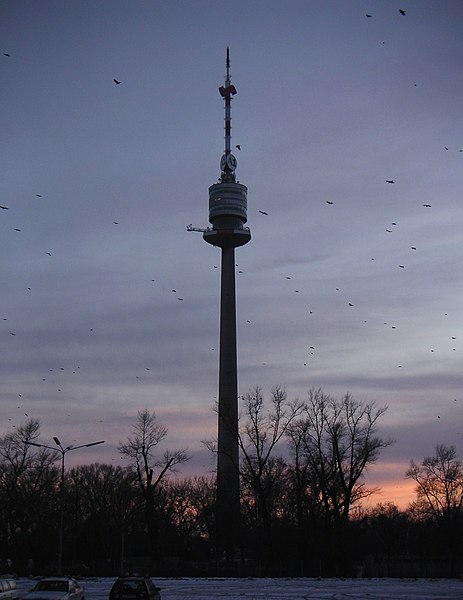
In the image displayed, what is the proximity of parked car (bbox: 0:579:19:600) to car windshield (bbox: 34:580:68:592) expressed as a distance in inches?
101

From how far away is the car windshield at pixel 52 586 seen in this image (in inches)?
1173

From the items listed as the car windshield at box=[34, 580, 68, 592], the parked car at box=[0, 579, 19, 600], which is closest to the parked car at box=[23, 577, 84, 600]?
the car windshield at box=[34, 580, 68, 592]

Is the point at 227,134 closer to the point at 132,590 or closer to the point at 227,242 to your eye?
the point at 227,242

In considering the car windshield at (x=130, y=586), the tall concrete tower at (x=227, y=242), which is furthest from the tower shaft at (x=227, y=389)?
the car windshield at (x=130, y=586)

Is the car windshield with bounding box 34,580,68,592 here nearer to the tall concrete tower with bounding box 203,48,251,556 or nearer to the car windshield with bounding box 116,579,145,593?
the car windshield with bounding box 116,579,145,593

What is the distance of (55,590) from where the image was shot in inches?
1174

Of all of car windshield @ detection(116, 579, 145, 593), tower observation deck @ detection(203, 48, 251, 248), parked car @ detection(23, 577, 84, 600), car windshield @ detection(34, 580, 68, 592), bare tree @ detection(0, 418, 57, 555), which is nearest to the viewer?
parked car @ detection(23, 577, 84, 600)

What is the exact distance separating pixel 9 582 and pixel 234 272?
10608 centimetres

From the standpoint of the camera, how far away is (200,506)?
12325 centimetres

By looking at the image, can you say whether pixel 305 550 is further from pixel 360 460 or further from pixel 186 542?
pixel 186 542

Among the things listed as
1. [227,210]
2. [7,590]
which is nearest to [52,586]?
[7,590]

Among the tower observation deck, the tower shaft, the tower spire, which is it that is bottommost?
the tower shaft

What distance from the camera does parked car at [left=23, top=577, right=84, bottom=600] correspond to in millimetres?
28206

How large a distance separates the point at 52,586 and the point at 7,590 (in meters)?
3.85
